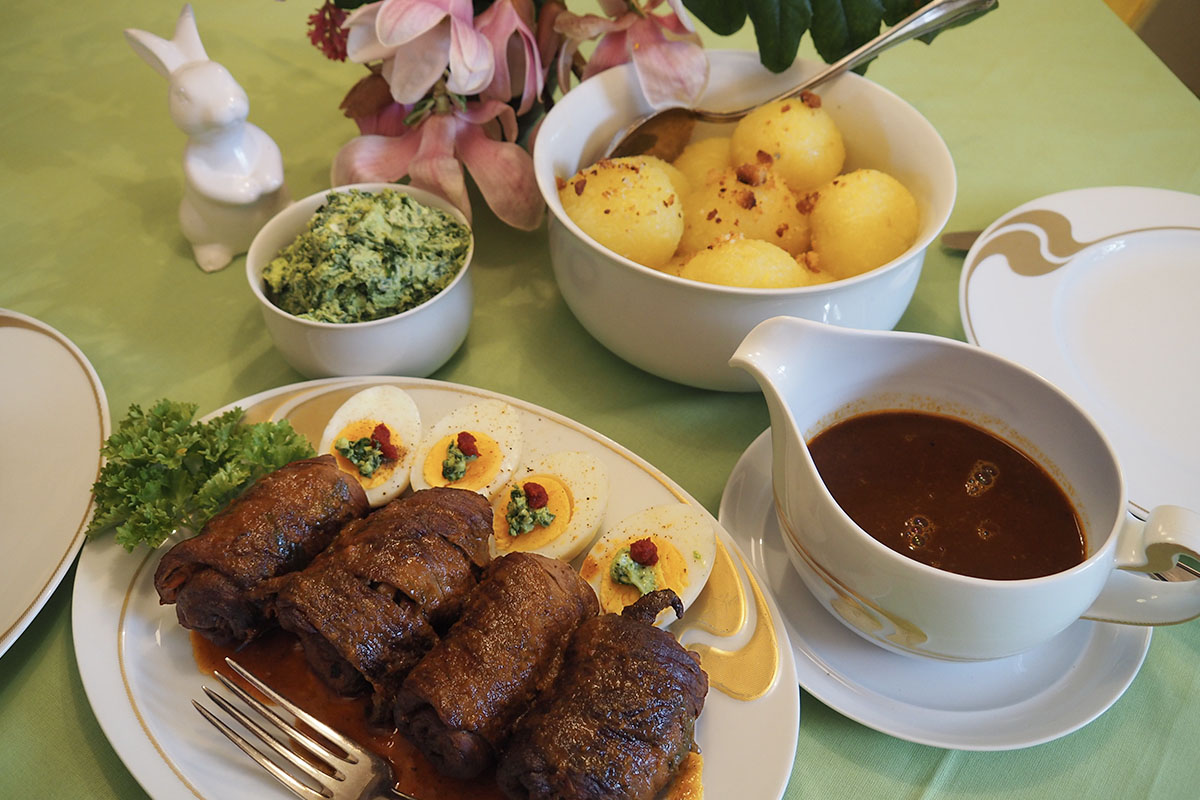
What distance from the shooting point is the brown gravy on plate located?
1145mm

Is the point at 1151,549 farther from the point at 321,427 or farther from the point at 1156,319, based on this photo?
the point at 321,427

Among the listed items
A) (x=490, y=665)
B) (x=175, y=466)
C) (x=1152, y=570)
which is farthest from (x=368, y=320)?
(x=1152, y=570)

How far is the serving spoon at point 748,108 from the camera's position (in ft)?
5.61

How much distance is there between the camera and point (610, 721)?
3.48 ft

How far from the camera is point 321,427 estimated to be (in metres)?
1.56

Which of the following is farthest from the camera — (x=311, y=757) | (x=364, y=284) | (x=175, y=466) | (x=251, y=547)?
(x=364, y=284)

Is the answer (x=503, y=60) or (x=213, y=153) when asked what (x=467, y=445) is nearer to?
(x=503, y=60)

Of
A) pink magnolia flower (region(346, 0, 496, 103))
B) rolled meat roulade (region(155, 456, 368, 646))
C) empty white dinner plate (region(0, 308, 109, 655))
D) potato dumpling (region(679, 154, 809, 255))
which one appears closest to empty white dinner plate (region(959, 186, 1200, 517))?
potato dumpling (region(679, 154, 809, 255))

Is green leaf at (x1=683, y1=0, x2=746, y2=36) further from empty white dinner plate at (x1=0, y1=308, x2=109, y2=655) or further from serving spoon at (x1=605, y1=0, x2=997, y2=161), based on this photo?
empty white dinner plate at (x1=0, y1=308, x2=109, y2=655)

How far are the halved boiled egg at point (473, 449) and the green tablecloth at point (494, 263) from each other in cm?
18

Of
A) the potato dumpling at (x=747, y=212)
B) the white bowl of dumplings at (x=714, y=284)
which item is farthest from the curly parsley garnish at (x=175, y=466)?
the potato dumpling at (x=747, y=212)

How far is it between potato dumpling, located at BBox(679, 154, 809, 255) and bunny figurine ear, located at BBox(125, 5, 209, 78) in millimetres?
1146

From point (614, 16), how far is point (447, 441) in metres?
0.99

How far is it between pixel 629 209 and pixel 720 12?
1.88ft
